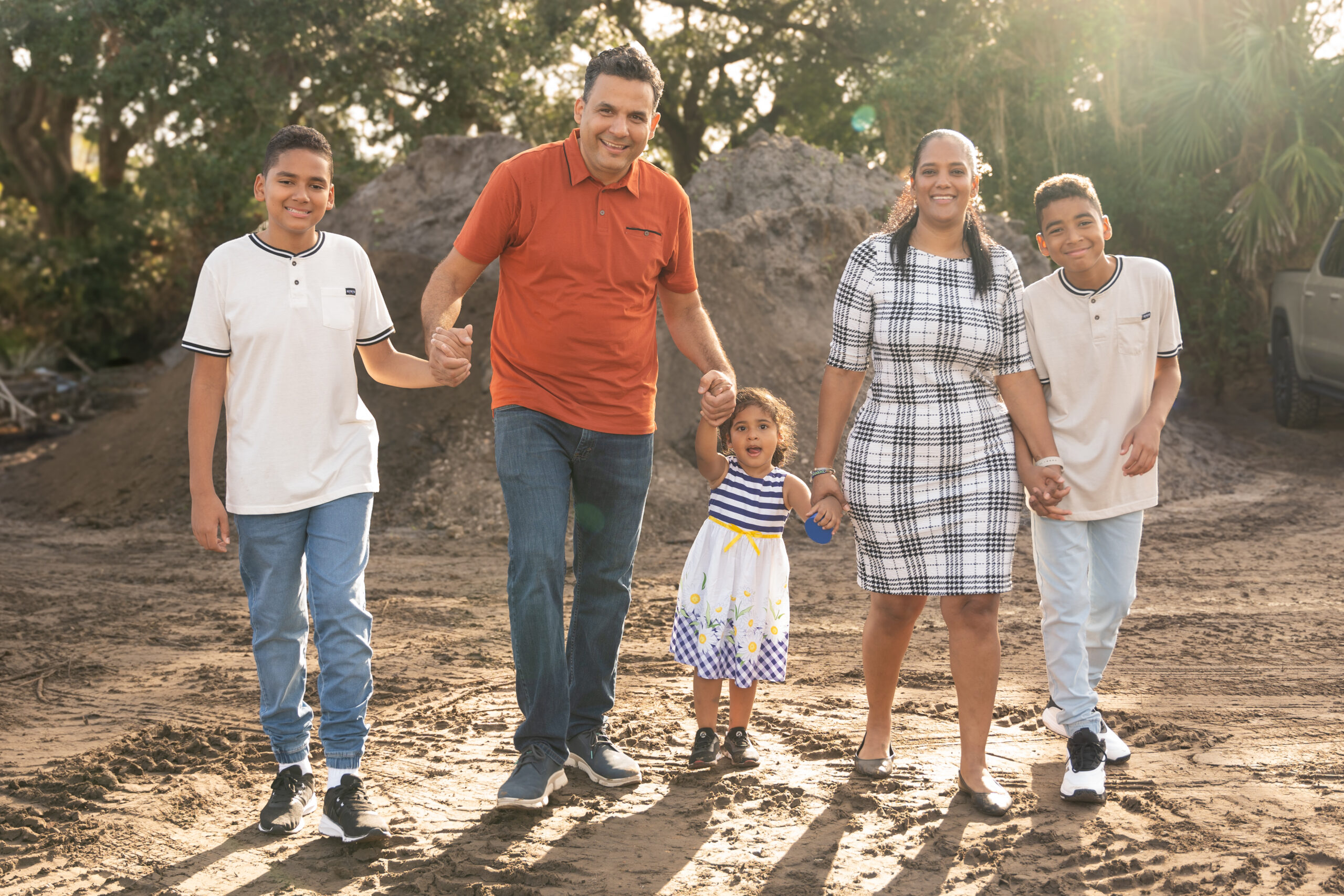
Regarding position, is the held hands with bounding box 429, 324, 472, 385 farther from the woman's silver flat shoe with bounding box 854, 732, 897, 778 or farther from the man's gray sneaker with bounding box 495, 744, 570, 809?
the woman's silver flat shoe with bounding box 854, 732, 897, 778

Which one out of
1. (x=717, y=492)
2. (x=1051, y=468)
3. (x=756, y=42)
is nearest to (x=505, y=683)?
(x=717, y=492)

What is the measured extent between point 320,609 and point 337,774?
486 millimetres

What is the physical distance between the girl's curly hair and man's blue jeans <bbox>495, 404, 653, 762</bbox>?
365mm

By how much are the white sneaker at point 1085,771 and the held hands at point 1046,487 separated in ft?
2.41

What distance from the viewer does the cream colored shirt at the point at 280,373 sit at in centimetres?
324

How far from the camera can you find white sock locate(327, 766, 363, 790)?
130 inches

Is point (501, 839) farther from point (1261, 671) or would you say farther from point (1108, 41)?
point (1108, 41)

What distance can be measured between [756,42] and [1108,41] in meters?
7.36

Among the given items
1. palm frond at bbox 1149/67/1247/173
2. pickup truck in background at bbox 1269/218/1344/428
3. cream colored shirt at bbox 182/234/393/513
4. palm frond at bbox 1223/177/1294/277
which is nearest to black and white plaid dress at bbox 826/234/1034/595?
cream colored shirt at bbox 182/234/393/513

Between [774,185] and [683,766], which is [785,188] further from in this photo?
[683,766]

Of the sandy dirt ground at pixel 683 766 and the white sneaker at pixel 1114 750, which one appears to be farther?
the white sneaker at pixel 1114 750

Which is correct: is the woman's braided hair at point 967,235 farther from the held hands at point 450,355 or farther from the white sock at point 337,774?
the white sock at point 337,774

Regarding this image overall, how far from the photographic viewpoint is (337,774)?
10.8ft

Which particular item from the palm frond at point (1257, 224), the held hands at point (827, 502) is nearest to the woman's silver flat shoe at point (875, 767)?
the held hands at point (827, 502)
